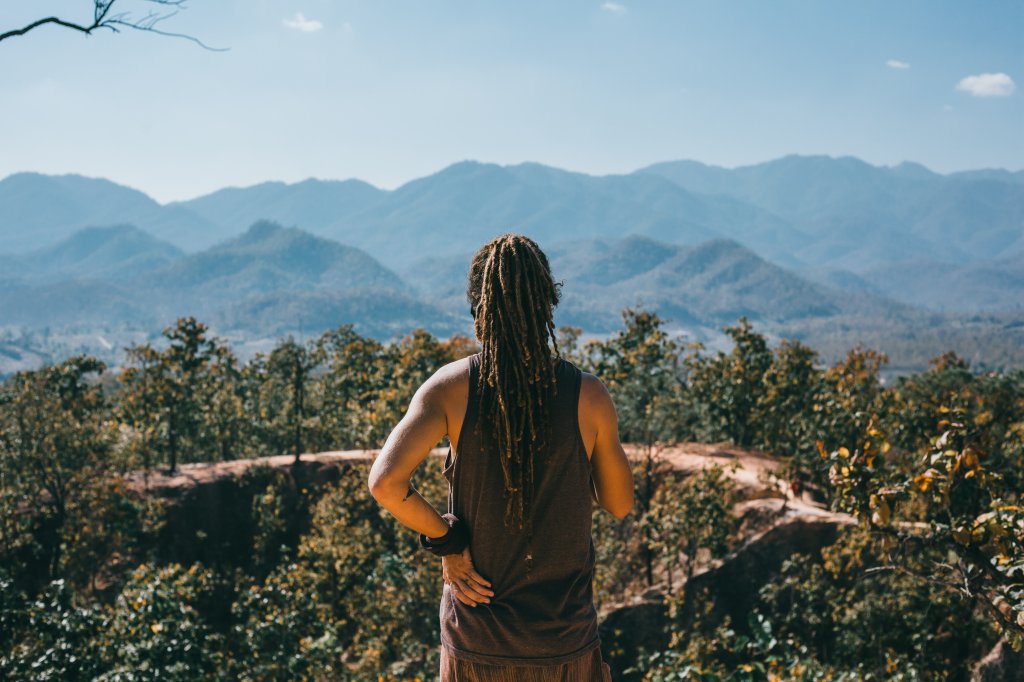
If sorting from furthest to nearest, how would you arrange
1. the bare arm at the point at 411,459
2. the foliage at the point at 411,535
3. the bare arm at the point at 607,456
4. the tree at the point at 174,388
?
the tree at the point at 174,388
the foliage at the point at 411,535
the bare arm at the point at 607,456
the bare arm at the point at 411,459

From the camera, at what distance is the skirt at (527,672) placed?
232 cm

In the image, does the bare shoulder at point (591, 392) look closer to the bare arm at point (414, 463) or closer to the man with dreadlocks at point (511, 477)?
the man with dreadlocks at point (511, 477)

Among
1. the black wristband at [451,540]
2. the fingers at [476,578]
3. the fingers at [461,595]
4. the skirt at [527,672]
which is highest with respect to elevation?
the black wristband at [451,540]

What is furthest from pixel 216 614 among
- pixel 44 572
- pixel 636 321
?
pixel 636 321

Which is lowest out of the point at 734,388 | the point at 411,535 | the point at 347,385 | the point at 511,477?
the point at 411,535

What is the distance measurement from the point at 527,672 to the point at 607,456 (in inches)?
27.9

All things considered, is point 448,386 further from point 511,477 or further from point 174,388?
point 174,388

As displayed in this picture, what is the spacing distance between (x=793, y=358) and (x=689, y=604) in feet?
37.0

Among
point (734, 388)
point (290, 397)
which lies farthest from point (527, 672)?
point (290, 397)

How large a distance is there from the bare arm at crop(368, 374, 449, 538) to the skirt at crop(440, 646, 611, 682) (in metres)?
0.45

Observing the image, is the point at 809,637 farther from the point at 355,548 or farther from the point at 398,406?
the point at 398,406

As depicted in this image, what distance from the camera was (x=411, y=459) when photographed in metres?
2.22

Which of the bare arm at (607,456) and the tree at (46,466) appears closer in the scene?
the bare arm at (607,456)

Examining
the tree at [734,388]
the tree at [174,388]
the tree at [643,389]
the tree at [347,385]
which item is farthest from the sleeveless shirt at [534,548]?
the tree at [347,385]
